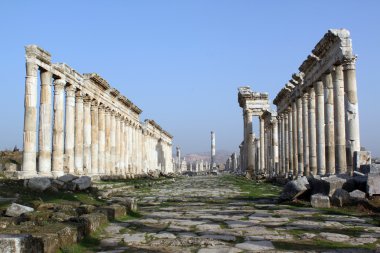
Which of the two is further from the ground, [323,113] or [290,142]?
[323,113]

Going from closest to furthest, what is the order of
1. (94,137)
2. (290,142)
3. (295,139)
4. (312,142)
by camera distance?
(312,142) → (295,139) → (94,137) → (290,142)

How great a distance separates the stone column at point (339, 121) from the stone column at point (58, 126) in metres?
13.4

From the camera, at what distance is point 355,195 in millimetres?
11242

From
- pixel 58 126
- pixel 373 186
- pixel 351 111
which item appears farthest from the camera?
pixel 58 126

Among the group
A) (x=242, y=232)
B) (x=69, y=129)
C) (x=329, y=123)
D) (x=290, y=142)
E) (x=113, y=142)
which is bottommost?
(x=242, y=232)

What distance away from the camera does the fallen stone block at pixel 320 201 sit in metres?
11.3

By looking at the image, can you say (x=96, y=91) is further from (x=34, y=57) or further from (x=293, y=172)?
(x=293, y=172)

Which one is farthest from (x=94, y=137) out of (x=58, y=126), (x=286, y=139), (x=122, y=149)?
(x=286, y=139)

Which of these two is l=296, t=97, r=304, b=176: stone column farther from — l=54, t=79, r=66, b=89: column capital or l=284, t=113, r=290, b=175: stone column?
l=54, t=79, r=66, b=89: column capital

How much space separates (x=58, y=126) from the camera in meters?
23.8

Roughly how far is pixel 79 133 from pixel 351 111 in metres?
16.1

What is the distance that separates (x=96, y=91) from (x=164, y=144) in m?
43.3

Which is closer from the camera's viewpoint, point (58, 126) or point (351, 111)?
point (351, 111)

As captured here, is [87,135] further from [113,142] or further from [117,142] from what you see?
[117,142]
